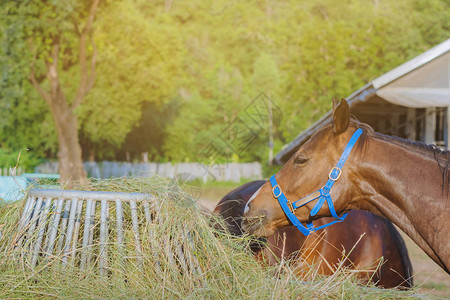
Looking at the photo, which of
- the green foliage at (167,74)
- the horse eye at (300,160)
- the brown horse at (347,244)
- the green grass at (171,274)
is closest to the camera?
the green grass at (171,274)

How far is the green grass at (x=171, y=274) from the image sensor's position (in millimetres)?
2873

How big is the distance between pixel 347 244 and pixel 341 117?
70.7 inches

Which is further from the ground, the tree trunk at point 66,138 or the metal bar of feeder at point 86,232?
the metal bar of feeder at point 86,232

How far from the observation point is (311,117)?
33469mm

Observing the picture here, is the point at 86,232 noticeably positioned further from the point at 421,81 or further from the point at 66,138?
the point at 66,138

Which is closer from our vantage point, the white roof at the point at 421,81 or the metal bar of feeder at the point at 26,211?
the metal bar of feeder at the point at 26,211

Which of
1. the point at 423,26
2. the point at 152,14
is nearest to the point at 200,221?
the point at 423,26

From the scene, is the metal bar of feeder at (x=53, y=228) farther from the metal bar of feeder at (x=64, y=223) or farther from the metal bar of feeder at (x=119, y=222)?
the metal bar of feeder at (x=119, y=222)

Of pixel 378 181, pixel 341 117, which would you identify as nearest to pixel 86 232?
pixel 341 117

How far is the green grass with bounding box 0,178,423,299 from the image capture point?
2873 millimetres

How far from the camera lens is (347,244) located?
4633 millimetres

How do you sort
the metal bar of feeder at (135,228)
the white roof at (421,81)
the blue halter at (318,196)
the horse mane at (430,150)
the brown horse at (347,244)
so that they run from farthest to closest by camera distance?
the white roof at (421,81) < the brown horse at (347,244) < the blue halter at (318,196) < the horse mane at (430,150) < the metal bar of feeder at (135,228)

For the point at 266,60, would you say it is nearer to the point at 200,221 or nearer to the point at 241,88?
the point at 241,88

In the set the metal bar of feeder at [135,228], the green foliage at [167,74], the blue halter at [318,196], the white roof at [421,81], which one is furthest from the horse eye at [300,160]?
the green foliage at [167,74]
